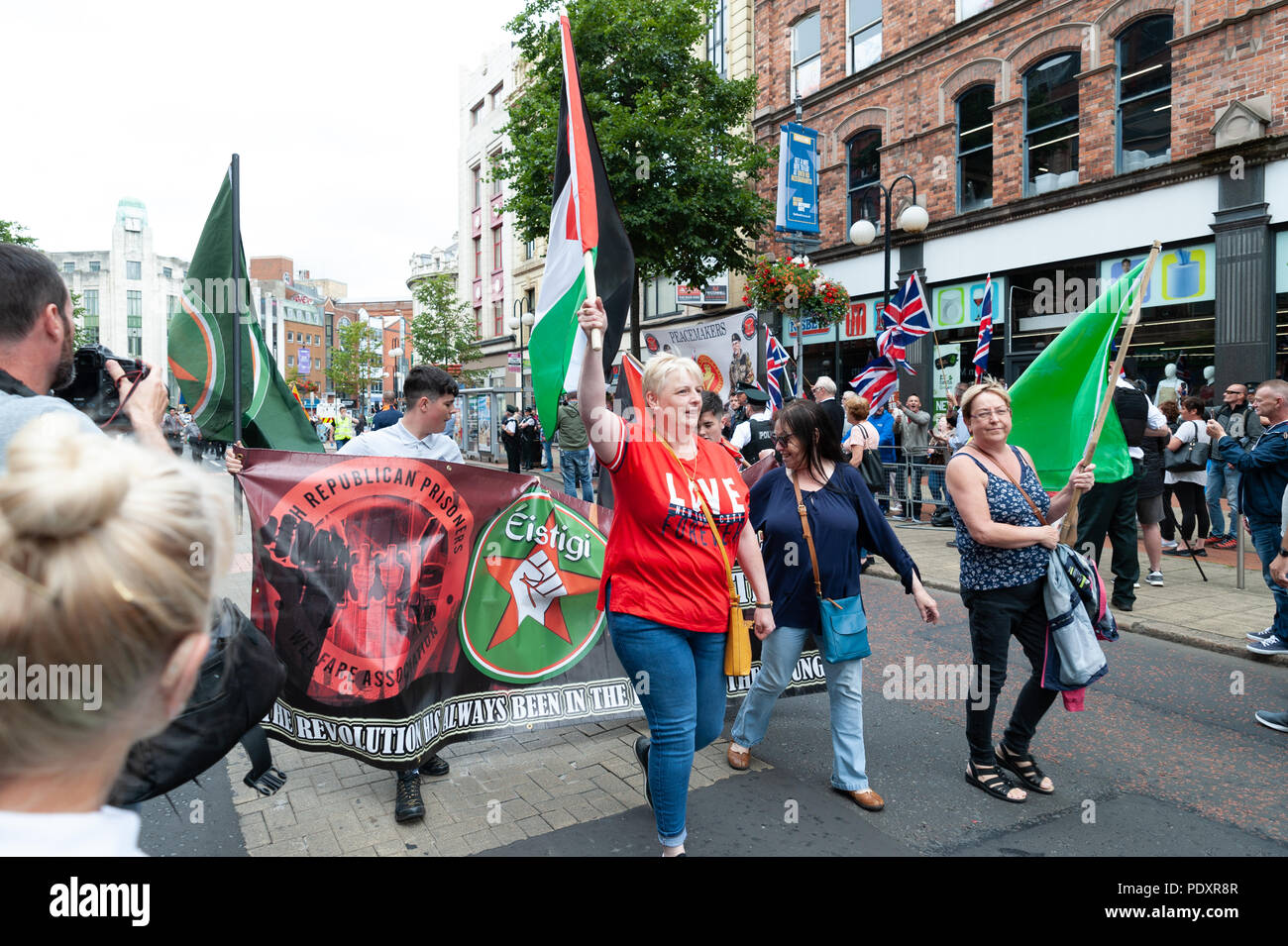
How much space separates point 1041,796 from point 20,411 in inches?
163

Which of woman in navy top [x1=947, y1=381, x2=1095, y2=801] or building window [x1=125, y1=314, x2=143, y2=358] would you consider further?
building window [x1=125, y1=314, x2=143, y2=358]

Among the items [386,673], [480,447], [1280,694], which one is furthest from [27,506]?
[480,447]

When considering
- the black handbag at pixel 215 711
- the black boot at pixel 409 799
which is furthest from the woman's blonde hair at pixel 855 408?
the black handbag at pixel 215 711

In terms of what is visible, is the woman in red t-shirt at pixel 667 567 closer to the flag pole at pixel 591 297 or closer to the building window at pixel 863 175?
the flag pole at pixel 591 297

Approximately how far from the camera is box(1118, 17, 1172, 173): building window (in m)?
13.7

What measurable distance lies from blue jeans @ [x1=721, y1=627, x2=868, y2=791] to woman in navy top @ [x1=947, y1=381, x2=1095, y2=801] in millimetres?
559

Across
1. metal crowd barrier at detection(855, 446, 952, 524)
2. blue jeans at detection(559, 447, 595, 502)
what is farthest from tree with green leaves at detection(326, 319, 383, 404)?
metal crowd barrier at detection(855, 446, 952, 524)

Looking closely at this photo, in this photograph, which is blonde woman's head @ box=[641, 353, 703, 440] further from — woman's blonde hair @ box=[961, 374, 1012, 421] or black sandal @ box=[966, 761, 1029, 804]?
black sandal @ box=[966, 761, 1029, 804]

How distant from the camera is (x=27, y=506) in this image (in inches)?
36.7

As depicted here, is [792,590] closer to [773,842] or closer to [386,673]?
[773,842]

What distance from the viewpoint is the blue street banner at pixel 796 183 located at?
521 inches

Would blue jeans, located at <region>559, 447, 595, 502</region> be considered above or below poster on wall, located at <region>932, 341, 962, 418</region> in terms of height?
below

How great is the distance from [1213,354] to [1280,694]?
9.94m

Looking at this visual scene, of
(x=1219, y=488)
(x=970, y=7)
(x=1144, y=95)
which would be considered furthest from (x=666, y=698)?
(x=970, y=7)
